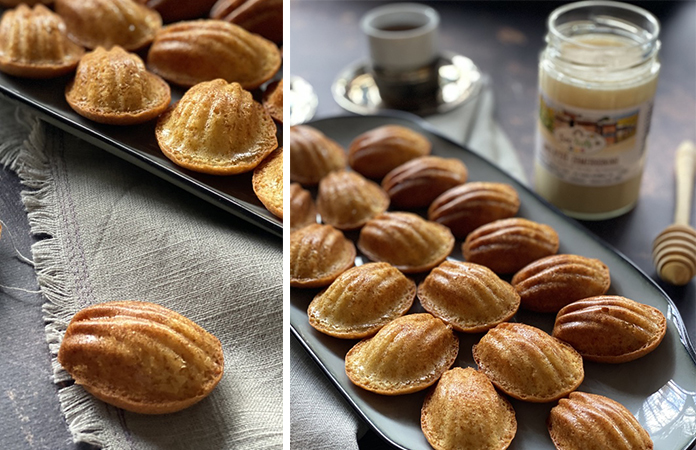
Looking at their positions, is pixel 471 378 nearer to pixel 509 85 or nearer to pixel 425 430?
pixel 425 430

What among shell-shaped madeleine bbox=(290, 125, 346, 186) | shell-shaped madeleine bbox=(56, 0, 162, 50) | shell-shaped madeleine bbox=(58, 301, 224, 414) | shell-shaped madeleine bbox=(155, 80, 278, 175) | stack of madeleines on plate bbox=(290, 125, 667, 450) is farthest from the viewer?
shell-shaped madeleine bbox=(290, 125, 346, 186)

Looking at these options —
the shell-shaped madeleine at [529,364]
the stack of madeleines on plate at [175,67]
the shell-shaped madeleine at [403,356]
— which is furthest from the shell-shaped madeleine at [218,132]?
the shell-shaped madeleine at [529,364]

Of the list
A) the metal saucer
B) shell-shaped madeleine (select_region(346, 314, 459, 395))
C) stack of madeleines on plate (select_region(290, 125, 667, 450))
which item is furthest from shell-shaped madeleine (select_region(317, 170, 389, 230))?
the metal saucer

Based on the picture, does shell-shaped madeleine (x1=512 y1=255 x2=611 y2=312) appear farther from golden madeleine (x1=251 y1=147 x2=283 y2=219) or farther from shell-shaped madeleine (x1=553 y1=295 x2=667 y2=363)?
golden madeleine (x1=251 y1=147 x2=283 y2=219)

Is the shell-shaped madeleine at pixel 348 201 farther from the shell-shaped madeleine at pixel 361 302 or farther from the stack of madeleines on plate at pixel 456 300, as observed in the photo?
the shell-shaped madeleine at pixel 361 302

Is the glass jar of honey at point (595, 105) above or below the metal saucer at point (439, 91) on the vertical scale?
above
